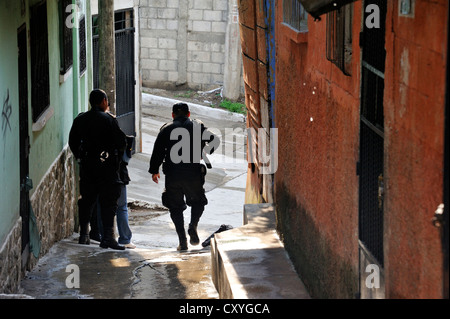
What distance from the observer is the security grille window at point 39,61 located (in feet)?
25.5

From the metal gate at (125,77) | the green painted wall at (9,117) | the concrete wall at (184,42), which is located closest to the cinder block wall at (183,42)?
the concrete wall at (184,42)

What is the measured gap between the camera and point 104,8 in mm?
10406

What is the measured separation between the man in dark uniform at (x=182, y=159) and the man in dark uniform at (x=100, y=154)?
47cm

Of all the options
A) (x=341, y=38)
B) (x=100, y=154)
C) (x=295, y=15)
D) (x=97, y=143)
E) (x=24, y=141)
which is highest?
(x=295, y=15)

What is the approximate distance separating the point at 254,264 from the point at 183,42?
16326mm

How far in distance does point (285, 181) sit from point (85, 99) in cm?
573

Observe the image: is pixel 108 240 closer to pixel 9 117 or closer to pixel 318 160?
pixel 9 117

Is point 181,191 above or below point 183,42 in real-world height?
below

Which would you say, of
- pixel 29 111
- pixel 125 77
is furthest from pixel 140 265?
pixel 125 77

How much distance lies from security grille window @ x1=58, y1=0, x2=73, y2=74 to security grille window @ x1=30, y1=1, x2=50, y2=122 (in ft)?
3.73

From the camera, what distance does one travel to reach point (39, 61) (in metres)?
8.24

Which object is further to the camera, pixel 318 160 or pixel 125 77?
pixel 125 77

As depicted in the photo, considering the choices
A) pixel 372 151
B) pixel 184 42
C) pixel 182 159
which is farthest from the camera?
pixel 184 42

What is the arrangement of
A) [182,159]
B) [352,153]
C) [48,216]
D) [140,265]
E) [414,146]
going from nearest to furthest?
[414,146], [352,153], [140,265], [48,216], [182,159]
